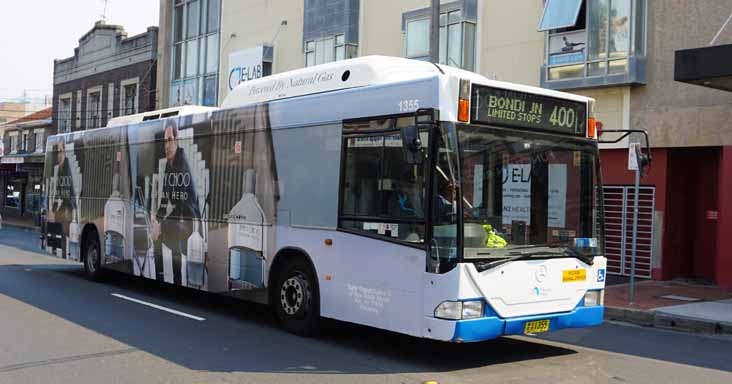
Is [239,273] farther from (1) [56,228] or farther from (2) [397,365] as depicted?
(1) [56,228]

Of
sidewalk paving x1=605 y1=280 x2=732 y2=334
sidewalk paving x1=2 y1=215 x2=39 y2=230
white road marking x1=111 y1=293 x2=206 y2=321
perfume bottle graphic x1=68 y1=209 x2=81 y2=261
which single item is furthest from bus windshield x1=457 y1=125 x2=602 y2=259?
sidewalk paving x1=2 y1=215 x2=39 y2=230

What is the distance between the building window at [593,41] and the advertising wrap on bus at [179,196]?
33.9 feet

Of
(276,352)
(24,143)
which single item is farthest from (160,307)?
(24,143)

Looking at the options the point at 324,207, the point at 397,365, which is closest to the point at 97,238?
the point at 324,207

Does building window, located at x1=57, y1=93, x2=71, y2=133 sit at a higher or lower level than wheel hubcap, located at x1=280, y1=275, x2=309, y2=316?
higher

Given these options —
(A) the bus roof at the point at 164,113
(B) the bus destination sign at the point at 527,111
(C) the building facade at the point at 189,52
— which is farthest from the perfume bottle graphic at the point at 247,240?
(C) the building facade at the point at 189,52

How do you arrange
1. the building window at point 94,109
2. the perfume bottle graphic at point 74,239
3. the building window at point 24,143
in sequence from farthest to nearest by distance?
the building window at point 24,143 → the building window at point 94,109 → the perfume bottle graphic at point 74,239

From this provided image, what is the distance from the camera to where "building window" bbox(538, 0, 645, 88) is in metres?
17.8

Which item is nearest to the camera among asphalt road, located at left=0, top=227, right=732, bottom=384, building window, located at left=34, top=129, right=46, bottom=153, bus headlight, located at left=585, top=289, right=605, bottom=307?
asphalt road, located at left=0, top=227, right=732, bottom=384

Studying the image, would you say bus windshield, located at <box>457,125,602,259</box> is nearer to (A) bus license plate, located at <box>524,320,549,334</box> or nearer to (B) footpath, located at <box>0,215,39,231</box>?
(A) bus license plate, located at <box>524,320,549,334</box>

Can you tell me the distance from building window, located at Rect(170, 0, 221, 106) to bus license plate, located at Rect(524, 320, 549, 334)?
27.0m

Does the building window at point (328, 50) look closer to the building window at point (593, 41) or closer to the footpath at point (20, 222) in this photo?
the building window at point (593, 41)

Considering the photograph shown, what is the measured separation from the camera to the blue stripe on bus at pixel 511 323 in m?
7.52

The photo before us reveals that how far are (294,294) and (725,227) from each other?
10840 millimetres
